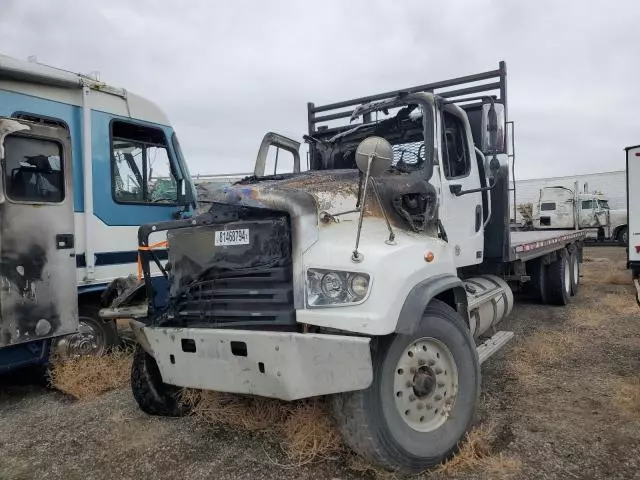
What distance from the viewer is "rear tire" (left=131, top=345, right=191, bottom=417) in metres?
3.99

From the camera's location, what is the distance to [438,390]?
3324 millimetres

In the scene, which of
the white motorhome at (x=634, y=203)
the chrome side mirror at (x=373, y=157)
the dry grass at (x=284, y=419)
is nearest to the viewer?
Answer: the chrome side mirror at (x=373, y=157)

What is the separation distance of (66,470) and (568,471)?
313cm

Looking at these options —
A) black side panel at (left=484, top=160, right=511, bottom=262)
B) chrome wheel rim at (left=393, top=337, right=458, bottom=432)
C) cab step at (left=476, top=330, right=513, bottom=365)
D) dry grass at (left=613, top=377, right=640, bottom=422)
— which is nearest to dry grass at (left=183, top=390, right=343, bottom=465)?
chrome wheel rim at (left=393, top=337, right=458, bottom=432)

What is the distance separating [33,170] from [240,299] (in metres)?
2.81

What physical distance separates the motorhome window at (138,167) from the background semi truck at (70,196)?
0.01 meters

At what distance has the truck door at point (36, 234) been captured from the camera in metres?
4.40

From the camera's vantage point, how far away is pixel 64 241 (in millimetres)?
4797

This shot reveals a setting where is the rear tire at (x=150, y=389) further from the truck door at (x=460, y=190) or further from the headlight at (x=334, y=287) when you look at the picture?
the truck door at (x=460, y=190)

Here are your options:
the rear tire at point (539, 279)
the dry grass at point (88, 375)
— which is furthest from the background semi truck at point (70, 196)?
the rear tire at point (539, 279)

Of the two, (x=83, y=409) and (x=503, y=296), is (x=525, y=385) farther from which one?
(x=83, y=409)

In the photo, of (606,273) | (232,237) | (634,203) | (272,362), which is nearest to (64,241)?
(232,237)

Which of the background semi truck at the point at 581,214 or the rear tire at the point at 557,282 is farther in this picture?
the background semi truck at the point at 581,214

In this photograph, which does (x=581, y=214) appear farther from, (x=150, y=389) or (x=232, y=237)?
(x=232, y=237)
